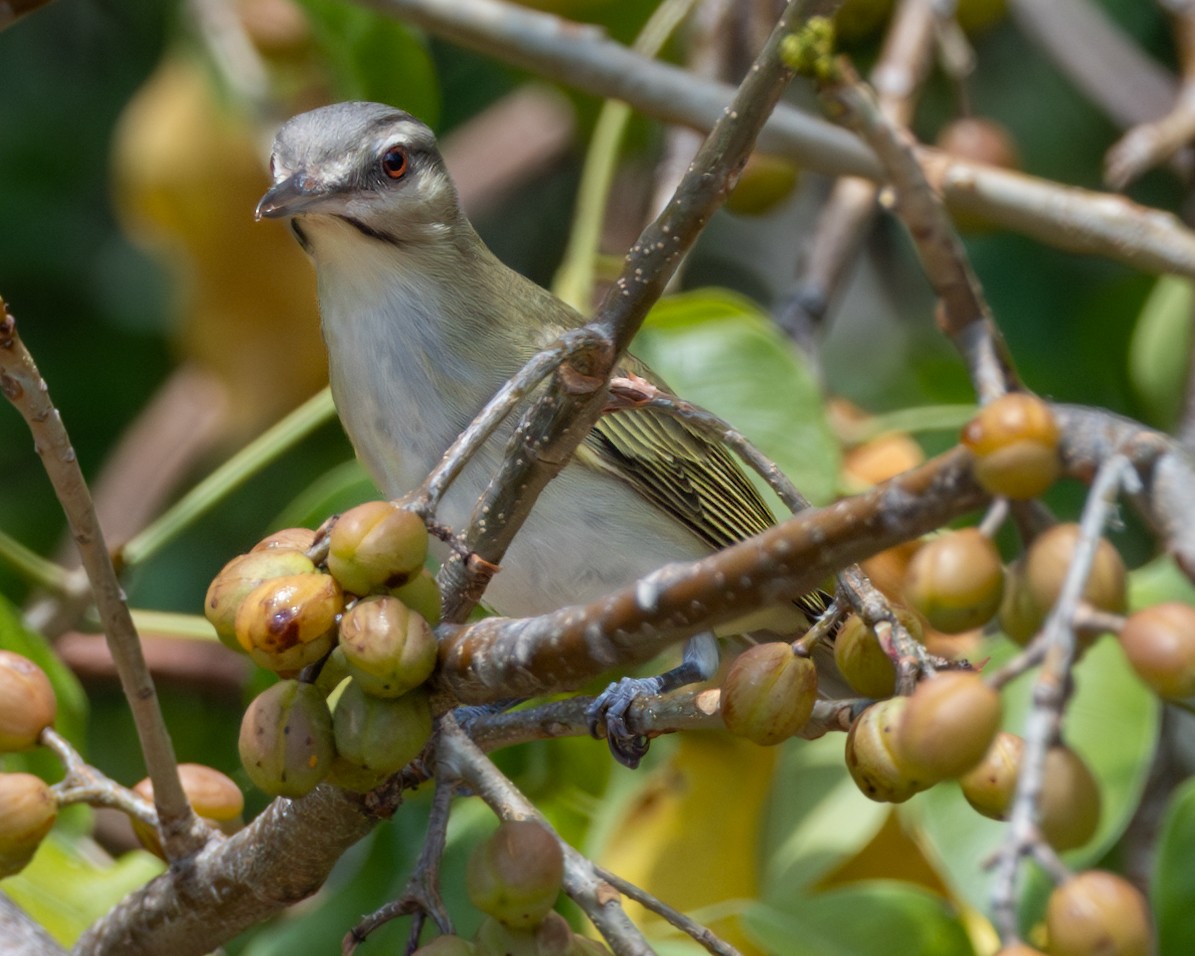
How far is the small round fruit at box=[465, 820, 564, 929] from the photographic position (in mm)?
1401

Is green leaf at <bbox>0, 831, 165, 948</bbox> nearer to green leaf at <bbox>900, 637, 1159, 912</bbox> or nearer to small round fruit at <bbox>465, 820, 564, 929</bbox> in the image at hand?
small round fruit at <bbox>465, 820, 564, 929</bbox>

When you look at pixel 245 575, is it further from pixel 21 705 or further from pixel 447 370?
pixel 447 370

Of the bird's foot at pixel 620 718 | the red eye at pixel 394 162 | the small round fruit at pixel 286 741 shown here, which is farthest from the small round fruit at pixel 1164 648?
the red eye at pixel 394 162

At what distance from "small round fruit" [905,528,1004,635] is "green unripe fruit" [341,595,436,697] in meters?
0.49

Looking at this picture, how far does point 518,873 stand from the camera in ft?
4.60

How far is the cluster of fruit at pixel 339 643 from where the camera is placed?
140cm

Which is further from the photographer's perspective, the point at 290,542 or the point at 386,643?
the point at 290,542

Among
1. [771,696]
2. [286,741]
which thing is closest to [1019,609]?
[771,696]

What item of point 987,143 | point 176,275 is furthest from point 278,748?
point 176,275

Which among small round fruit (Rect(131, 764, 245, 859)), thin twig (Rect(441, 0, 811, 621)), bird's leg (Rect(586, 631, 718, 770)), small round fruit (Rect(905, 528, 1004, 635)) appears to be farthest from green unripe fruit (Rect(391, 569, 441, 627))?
small round fruit (Rect(131, 764, 245, 859))

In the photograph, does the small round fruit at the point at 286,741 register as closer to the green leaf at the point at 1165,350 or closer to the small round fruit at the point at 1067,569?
the small round fruit at the point at 1067,569

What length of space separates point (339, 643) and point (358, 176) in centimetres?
145

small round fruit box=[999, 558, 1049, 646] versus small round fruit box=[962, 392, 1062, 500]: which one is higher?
small round fruit box=[962, 392, 1062, 500]

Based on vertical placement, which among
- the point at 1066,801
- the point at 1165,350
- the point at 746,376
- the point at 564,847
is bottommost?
the point at 564,847
